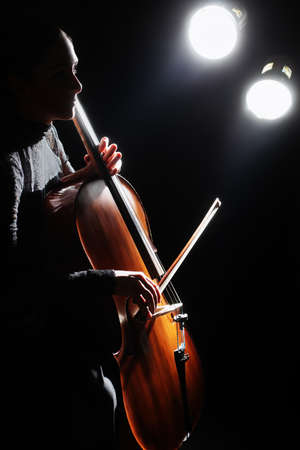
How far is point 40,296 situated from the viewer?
672mm

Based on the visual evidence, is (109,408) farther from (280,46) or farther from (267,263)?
(280,46)

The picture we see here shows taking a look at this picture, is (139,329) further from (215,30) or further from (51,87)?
(215,30)

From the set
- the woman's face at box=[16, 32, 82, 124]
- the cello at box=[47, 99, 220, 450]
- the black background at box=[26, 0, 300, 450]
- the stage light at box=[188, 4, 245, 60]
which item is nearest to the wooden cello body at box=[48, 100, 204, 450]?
the cello at box=[47, 99, 220, 450]

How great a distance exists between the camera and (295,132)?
1731mm

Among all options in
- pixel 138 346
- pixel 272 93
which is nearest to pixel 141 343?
pixel 138 346

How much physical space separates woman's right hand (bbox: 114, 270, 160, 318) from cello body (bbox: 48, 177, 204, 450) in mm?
50

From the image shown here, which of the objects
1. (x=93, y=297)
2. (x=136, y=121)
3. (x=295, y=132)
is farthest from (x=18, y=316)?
(x=295, y=132)

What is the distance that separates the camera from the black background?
5.24ft

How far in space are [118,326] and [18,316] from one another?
0.79ft

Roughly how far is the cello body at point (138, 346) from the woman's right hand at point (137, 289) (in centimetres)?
5

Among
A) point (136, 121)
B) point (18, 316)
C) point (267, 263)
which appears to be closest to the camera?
point (18, 316)

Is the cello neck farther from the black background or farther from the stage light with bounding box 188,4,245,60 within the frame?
the stage light with bounding box 188,4,245,60

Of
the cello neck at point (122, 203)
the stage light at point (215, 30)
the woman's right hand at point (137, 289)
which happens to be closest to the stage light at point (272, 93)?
the stage light at point (215, 30)

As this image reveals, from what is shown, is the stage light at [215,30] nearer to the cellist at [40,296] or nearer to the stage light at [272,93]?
the stage light at [272,93]
